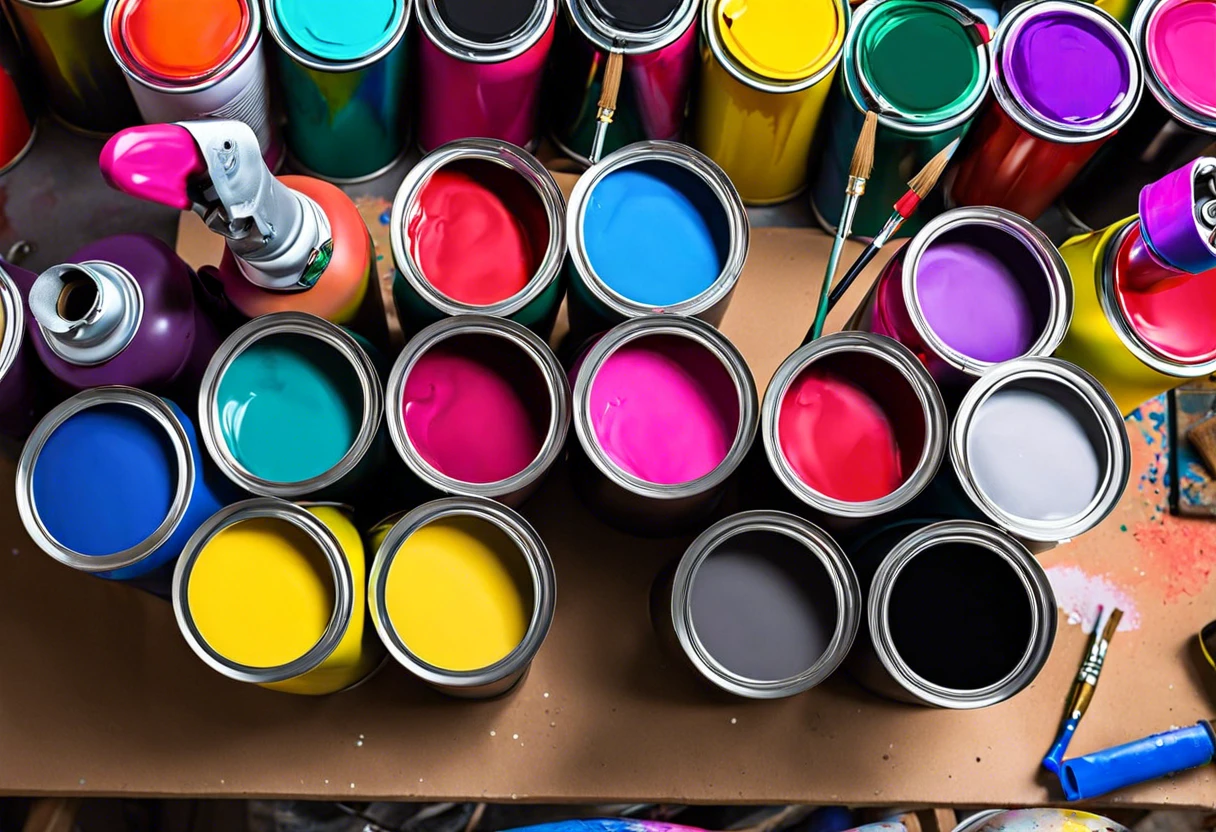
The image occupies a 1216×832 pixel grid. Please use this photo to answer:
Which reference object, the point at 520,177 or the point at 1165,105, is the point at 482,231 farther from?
the point at 1165,105

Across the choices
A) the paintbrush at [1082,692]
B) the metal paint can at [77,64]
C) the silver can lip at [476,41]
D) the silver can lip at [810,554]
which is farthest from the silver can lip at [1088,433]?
the metal paint can at [77,64]

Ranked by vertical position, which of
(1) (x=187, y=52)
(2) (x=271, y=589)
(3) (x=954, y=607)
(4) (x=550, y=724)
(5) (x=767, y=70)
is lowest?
(4) (x=550, y=724)

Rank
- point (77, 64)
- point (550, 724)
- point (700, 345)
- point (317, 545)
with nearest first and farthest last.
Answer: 1. point (317, 545)
2. point (700, 345)
3. point (550, 724)
4. point (77, 64)

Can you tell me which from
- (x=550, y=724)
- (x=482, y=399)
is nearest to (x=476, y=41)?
(x=482, y=399)

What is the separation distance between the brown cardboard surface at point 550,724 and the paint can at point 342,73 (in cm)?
63

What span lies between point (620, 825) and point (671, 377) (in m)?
0.63

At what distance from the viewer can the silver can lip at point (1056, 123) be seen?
126 centimetres

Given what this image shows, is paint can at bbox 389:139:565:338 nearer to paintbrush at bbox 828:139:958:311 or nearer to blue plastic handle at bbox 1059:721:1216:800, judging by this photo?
paintbrush at bbox 828:139:958:311

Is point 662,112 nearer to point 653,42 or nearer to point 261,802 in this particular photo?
point 653,42

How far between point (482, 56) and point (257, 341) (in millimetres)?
493

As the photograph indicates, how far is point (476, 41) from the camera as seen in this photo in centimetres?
125

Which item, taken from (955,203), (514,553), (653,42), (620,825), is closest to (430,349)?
(514,553)

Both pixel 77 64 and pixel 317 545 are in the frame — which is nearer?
pixel 317 545

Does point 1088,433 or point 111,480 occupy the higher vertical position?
point 1088,433
